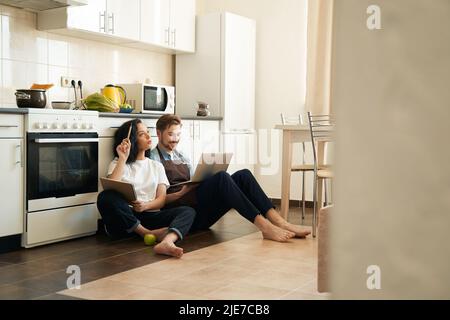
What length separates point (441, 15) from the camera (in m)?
0.15

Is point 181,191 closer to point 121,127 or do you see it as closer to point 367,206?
point 121,127

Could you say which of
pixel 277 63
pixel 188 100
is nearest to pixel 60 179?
pixel 188 100

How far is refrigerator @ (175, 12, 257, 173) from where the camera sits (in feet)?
17.0

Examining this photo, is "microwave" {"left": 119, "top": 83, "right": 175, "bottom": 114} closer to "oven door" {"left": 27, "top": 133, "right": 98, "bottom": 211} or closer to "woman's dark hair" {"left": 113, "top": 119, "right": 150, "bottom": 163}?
"woman's dark hair" {"left": 113, "top": 119, "right": 150, "bottom": 163}

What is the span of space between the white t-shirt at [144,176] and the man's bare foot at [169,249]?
56 cm

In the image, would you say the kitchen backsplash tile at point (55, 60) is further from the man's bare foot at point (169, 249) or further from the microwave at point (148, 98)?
the man's bare foot at point (169, 249)

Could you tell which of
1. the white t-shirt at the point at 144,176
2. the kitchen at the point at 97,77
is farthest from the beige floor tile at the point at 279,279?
the kitchen at the point at 97,77

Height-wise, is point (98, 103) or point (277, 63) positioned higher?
point (277, 63)

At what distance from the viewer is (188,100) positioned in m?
5.40

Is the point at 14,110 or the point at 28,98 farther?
the point at 28,98

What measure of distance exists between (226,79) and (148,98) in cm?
84

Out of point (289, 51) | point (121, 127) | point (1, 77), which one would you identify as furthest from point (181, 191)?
point (289, 51)

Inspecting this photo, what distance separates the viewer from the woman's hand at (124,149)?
3615 millimetres

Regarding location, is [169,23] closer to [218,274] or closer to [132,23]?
[132,23]
